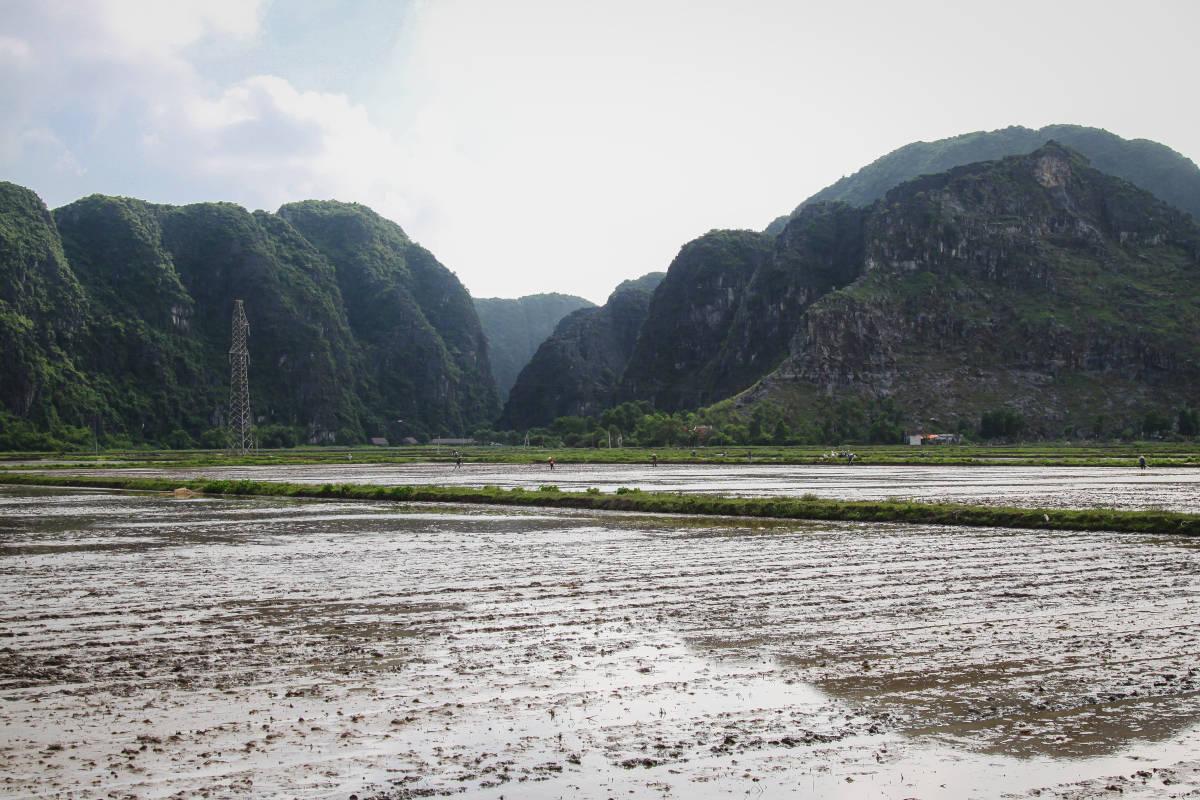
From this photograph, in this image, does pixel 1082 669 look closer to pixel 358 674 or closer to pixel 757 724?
pixel 757 724

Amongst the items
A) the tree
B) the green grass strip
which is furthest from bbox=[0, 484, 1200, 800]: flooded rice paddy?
the tree

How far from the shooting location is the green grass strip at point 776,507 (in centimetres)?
2970

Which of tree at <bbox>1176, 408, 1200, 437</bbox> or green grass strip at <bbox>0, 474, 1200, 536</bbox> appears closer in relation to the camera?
green grass strip at <bbox>0, 474, 1200, 536</bbox>

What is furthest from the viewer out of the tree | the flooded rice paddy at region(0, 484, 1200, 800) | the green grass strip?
the tree

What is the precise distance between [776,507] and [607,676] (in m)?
25.6

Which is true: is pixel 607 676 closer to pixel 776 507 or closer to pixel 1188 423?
pixel 776 507

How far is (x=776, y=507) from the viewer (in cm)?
3669

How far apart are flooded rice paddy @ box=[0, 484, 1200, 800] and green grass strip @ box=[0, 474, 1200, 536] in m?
6.15

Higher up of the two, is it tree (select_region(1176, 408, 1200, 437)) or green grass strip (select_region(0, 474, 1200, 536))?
tree (select_region(1176, 408, 1200, 437))

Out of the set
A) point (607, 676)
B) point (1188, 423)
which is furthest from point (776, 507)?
point (1188, 423)

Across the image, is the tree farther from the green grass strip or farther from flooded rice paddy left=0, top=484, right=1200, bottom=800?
flooded rice paddy left=0, top=484, right=1200, bottom=800

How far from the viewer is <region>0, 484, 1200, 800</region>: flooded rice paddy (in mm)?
8492

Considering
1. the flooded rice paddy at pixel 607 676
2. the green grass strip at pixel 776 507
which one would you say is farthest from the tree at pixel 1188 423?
the flooded rice paddy at pixel 607 676

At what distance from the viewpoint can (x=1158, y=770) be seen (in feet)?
27.6
